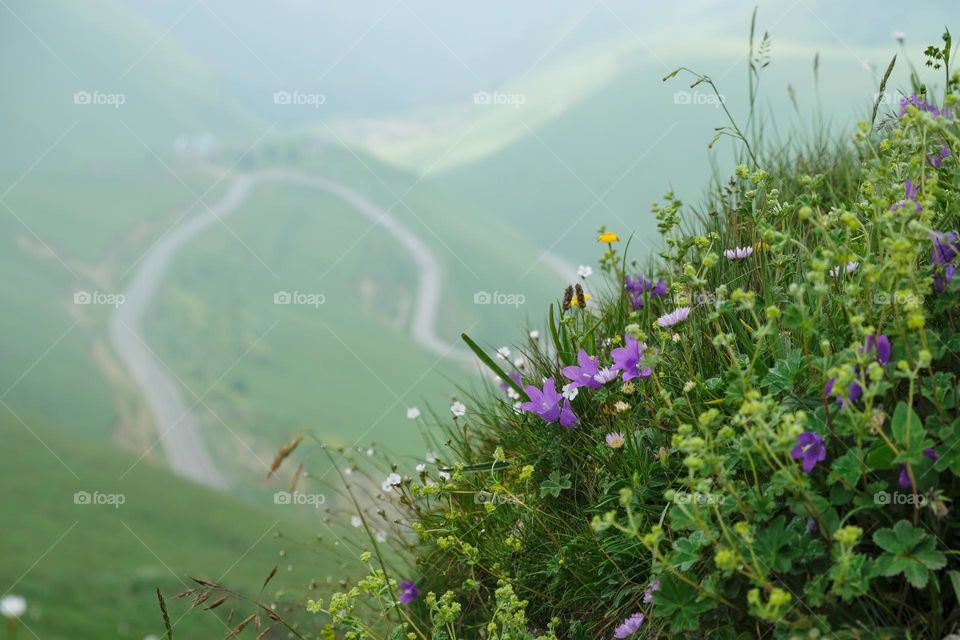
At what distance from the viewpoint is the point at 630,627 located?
88.0 inches

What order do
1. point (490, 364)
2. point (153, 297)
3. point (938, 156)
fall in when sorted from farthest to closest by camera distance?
1. point (153, 297)
2. point (490, 364)
3. point (938, 156)

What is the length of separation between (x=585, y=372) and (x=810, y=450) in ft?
3.00

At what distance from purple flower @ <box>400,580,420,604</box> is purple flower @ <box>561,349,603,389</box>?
1.15 metres

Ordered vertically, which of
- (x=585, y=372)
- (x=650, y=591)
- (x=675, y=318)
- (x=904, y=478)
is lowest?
(x=650, y=591)

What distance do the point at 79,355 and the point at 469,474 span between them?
38718 mm

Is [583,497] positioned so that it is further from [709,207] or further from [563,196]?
[563,196]

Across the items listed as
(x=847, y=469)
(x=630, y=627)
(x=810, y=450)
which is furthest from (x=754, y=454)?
(x=630, y=627)

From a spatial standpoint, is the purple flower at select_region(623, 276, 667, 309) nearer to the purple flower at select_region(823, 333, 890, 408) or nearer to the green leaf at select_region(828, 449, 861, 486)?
the purple flower at select_region(823, 333, 890, 408)

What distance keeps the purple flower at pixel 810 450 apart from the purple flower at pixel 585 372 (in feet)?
2.71

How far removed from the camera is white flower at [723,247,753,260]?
300 cm

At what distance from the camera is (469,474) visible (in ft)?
10.4

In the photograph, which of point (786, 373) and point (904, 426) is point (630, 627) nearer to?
point (786, 373)

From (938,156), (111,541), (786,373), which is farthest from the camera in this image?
(111,541)

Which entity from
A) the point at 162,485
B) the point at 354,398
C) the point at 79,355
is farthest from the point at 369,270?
the point at 162,485
